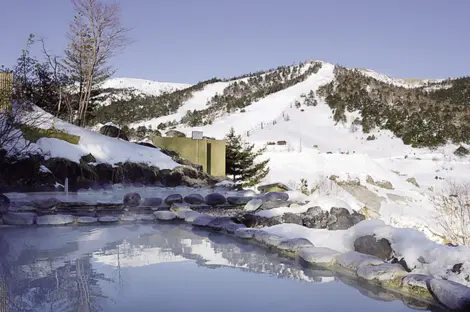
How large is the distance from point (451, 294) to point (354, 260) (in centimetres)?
96

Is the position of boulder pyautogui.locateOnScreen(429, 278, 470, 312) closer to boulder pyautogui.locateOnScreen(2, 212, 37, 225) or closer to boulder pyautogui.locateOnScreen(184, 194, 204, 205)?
boulder pyautogui.locateOnScreen(2, 212, 37, 225)

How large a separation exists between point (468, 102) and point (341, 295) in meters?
30.3

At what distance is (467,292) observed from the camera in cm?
253

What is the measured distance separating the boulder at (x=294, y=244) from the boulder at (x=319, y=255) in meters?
0.15

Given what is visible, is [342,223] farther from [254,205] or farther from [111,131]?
[111,131]

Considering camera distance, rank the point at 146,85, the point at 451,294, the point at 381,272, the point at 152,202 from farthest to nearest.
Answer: the point at 146,85
the point at 152,202
the point at 381,272
the point at 451,294

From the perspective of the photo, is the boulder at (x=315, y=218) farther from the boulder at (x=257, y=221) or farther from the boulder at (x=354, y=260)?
the boulder at (x=354, y=260)

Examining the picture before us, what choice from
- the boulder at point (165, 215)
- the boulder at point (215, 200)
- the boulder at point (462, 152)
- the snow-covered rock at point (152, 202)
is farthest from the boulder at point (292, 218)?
the boulder at point (462, 152)

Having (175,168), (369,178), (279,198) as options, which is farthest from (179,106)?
(279,198)

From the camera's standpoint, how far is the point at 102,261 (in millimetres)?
3867

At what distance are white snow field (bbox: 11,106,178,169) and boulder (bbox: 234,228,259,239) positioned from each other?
4.42 meters

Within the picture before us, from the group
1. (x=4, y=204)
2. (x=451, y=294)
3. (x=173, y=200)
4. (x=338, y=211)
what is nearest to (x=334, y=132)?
(x=173, y=200)

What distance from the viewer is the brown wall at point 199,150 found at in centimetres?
1148

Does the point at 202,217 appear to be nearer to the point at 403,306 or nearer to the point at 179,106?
the point at 403,306
